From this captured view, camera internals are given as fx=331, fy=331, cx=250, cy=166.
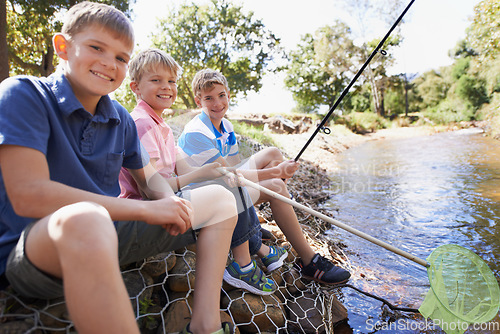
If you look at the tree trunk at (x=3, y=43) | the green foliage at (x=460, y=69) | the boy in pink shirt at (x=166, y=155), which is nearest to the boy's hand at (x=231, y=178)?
the boy in pink shirt at (x=166, y=155)

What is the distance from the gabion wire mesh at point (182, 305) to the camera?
1012mm

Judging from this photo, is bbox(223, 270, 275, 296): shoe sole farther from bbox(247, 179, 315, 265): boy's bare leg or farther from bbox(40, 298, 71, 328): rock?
bbox(40, 298, 71, 328): rock

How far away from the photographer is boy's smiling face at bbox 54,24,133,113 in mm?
1107

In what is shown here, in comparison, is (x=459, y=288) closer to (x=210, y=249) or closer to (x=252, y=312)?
(x=252, y=312)

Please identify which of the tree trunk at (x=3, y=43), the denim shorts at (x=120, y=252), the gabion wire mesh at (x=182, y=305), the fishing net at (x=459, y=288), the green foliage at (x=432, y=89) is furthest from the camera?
the green foliage at (x=432, y=89)

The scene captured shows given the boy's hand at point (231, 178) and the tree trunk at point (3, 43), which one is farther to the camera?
the tree trunk at point (3, 43)

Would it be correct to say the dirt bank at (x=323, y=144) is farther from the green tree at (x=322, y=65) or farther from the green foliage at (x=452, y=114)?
the green tree at (x=322, y=65)

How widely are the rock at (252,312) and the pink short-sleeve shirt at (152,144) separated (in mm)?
639

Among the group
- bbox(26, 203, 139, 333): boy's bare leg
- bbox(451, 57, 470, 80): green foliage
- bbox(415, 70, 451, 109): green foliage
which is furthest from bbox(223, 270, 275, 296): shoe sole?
bbox(415, 70, 451, 109): green foliage

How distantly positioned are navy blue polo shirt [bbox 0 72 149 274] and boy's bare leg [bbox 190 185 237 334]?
1.12 ft

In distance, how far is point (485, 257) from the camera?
7.48ft

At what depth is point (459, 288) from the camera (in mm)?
1517

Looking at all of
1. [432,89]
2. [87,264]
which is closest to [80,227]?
[87,264]

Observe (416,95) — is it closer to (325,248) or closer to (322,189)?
(322,189)
